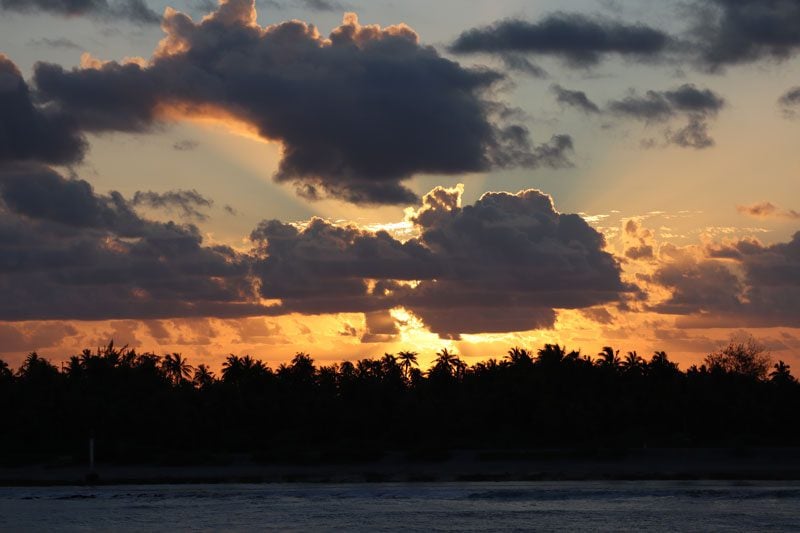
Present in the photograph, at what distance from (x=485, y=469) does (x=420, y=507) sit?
86.7 ft

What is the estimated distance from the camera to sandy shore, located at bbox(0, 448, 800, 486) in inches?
3718

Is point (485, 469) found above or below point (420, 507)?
above

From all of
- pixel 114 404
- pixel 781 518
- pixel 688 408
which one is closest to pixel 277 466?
pixel 114 404

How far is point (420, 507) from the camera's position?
75.4 m

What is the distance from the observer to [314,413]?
409 feet

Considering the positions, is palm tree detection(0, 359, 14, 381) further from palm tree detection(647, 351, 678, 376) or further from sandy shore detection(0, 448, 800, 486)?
palm tree detection(647, 351, 678, 376)

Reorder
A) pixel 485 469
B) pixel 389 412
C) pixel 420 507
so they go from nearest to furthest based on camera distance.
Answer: pixel 420 507, pixel 485 469, pixel 389 412

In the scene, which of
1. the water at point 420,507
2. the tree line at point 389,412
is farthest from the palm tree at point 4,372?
the water at point 420,507

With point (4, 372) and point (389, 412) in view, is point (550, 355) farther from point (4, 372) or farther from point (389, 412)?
point (4, 372)

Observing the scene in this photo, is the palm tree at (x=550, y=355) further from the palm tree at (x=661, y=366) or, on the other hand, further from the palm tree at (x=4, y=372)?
the palm tree at (x=4, y=372)

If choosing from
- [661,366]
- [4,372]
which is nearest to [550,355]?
[661,366]

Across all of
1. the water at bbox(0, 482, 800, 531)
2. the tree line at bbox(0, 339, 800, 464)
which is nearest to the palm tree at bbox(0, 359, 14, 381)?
the tree line at bbox(0, 339, 800, 464)

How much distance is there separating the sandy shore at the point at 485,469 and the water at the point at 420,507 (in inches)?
185

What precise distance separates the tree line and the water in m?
20.3
